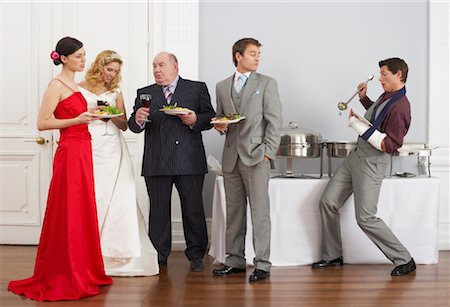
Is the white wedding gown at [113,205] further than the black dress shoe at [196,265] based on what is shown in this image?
No

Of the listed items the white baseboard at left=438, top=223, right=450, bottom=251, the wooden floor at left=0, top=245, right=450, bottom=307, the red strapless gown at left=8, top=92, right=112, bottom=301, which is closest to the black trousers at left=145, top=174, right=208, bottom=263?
the wooden floor at left=0, top=245, right=450, bottom=307

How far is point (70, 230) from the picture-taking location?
181 inches

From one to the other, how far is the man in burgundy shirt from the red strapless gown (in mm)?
1748

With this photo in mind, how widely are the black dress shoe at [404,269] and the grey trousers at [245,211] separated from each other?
0.91 metres

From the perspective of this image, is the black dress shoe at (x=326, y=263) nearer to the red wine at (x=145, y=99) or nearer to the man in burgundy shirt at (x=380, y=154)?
the man in burgundy shirt at (x=380, y=154)

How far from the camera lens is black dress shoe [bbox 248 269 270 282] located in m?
4.88

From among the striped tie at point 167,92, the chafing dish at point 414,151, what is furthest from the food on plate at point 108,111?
the chafing dish at point 414,151

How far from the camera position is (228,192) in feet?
16.7

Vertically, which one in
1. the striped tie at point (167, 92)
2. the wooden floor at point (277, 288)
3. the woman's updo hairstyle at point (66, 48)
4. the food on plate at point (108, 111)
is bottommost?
the wooden floor at point (277, 288)

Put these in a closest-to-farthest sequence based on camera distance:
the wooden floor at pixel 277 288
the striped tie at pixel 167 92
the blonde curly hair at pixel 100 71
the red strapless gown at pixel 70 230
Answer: the wooden floor at pixel 277 288 < the red strapless gown at pixel 70 230 < the blonde curly hair at pixel 100 71 < the striped tie at pixel 167 92

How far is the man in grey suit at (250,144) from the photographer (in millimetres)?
4887

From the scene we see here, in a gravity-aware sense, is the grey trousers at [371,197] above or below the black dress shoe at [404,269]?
above

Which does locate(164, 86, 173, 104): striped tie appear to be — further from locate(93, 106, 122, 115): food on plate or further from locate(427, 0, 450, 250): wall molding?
locate(427, 0, 450, 250): wall molding

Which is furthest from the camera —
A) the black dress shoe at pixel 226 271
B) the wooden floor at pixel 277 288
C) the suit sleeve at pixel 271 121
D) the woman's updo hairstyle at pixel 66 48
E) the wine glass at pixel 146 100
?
the black dress shoe at pixel 226 271
